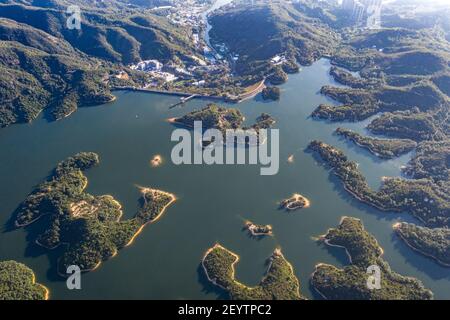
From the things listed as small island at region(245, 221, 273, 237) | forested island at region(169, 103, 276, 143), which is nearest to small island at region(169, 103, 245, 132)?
forested island at region(169, 103, 276, 143)

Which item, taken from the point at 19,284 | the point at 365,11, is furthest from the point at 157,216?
the point at 365,11

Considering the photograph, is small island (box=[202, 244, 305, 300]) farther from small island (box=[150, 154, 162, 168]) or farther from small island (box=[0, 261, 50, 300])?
small island (box=[150, 154, 162, 168])

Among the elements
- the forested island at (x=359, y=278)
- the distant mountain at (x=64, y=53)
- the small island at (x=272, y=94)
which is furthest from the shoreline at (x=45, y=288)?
the small island at (x=272, y=94)

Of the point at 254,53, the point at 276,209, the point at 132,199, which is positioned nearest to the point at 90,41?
the point at 254,53

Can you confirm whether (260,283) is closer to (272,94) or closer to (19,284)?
(19,284)

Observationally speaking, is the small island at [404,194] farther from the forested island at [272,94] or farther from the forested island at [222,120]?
the forested island at [272,94]

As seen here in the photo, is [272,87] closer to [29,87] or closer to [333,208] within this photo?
[333,208]
